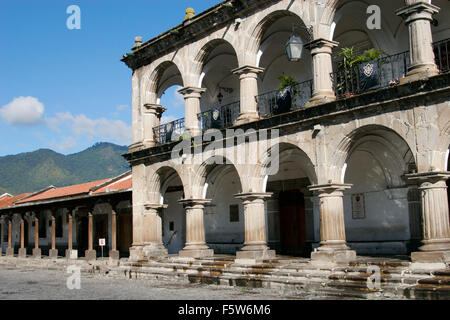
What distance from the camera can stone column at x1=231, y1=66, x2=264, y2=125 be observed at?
14922mm

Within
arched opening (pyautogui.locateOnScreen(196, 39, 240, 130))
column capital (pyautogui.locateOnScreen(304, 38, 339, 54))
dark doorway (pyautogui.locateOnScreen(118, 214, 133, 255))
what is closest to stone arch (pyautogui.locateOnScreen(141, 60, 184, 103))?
arched opening (pyautogui.locateOnScreen(196, 39, 240, 130))

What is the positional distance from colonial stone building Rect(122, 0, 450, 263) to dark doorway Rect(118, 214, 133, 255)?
6.26 metres

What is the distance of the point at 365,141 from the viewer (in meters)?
14.1

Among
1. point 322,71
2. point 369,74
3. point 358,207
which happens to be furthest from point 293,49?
point 358,207

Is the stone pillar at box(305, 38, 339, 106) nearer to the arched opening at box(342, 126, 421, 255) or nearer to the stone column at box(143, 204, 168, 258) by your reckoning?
the arched opening at box(342, 126, 421, 255)

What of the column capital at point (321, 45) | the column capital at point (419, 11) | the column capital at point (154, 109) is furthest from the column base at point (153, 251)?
the column capital at point (419, 11)

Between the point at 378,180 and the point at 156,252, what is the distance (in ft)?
26.5

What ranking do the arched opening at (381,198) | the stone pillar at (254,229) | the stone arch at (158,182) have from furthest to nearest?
the stone arch at (158,182), the stone pillar at (254,229), the arched opening at (381,198)

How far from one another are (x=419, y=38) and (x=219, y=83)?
32.0ft

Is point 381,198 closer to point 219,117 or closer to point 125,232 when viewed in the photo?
point 219,117

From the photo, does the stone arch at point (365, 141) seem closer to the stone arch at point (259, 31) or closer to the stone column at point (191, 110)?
the stone arch at point (259, 31)

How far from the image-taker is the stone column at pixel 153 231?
18.6m

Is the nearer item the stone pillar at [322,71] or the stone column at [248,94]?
the stone pillar at [322,71]

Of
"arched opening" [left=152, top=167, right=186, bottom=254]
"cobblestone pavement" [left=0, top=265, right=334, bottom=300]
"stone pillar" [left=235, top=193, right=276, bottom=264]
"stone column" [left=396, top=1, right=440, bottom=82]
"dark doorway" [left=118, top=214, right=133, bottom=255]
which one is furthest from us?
"dark doorway" [left=118, top=214, right=133, bottom=255]
